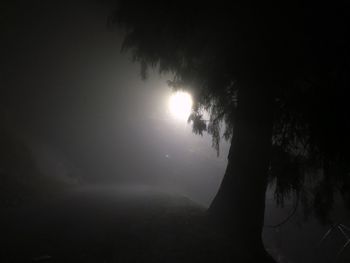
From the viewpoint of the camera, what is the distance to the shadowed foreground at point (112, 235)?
5484mm

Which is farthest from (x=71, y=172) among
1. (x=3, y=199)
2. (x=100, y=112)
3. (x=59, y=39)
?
(x=3, y=199)

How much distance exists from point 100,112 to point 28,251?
19598 millimetres

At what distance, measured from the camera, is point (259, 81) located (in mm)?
6188

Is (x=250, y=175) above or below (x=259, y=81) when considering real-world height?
below

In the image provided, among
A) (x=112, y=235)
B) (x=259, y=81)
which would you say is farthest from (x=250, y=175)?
(x=112, y=235)

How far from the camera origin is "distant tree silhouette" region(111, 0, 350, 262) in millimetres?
5730

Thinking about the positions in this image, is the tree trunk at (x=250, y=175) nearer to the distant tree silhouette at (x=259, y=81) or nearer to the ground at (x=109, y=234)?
the distant tree silhouette at (x=259, y=81)

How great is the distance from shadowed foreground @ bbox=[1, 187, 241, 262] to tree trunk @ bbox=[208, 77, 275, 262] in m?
0.65

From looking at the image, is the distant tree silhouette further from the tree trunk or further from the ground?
the ground

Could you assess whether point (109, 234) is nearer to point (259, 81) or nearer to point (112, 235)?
point (112, 235)

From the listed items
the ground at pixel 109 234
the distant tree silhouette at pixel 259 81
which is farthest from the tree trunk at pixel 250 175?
the ground at pixel 109 234

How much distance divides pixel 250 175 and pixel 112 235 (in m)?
3.14

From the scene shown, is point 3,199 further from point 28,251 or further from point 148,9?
point 148,9

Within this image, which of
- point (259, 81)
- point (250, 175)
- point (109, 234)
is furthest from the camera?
point (250, 175)
